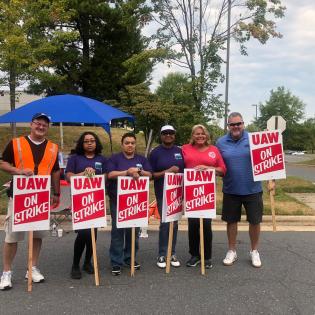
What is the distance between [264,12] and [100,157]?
10988 millimetres

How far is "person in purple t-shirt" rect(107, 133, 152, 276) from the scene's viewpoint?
16.5 ft

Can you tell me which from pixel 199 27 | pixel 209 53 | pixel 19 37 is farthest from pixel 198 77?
pixel 19 37

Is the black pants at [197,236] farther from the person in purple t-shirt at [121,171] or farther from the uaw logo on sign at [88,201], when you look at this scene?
the uaw logo on sign at [88,201]

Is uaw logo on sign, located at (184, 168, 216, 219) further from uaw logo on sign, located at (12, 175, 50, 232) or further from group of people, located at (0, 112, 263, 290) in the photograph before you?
uaw logo on sign, located at (12, 175, 50, 232)

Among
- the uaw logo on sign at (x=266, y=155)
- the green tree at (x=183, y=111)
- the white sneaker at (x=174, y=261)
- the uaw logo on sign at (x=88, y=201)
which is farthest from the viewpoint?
the green tree at (x=183, y=111)

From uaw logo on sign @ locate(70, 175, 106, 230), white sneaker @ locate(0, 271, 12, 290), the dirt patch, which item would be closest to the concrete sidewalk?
the dirt patch

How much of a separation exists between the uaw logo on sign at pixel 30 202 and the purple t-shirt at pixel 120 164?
751mm

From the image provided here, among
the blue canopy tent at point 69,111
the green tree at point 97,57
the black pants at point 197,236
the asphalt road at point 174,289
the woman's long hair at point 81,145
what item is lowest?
the asphalt road at point 174,289

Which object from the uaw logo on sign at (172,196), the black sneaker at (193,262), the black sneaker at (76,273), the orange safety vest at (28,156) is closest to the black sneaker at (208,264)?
the black sneaker at (193,262)

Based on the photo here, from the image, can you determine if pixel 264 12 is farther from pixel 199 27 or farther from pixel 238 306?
pixel 238 306

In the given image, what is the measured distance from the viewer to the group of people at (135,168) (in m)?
4.66

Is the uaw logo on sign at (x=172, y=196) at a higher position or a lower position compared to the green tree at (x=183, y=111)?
lower

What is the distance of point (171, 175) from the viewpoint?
5184 millimetres

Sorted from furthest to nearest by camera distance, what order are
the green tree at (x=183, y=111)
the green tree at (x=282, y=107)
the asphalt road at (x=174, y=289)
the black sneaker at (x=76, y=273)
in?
the green tree at (x=282, y=107), the green tree at (x=183, y=111), the black sneaker at (x=76, y=273), the asphalt road at (x=174, y=289)
